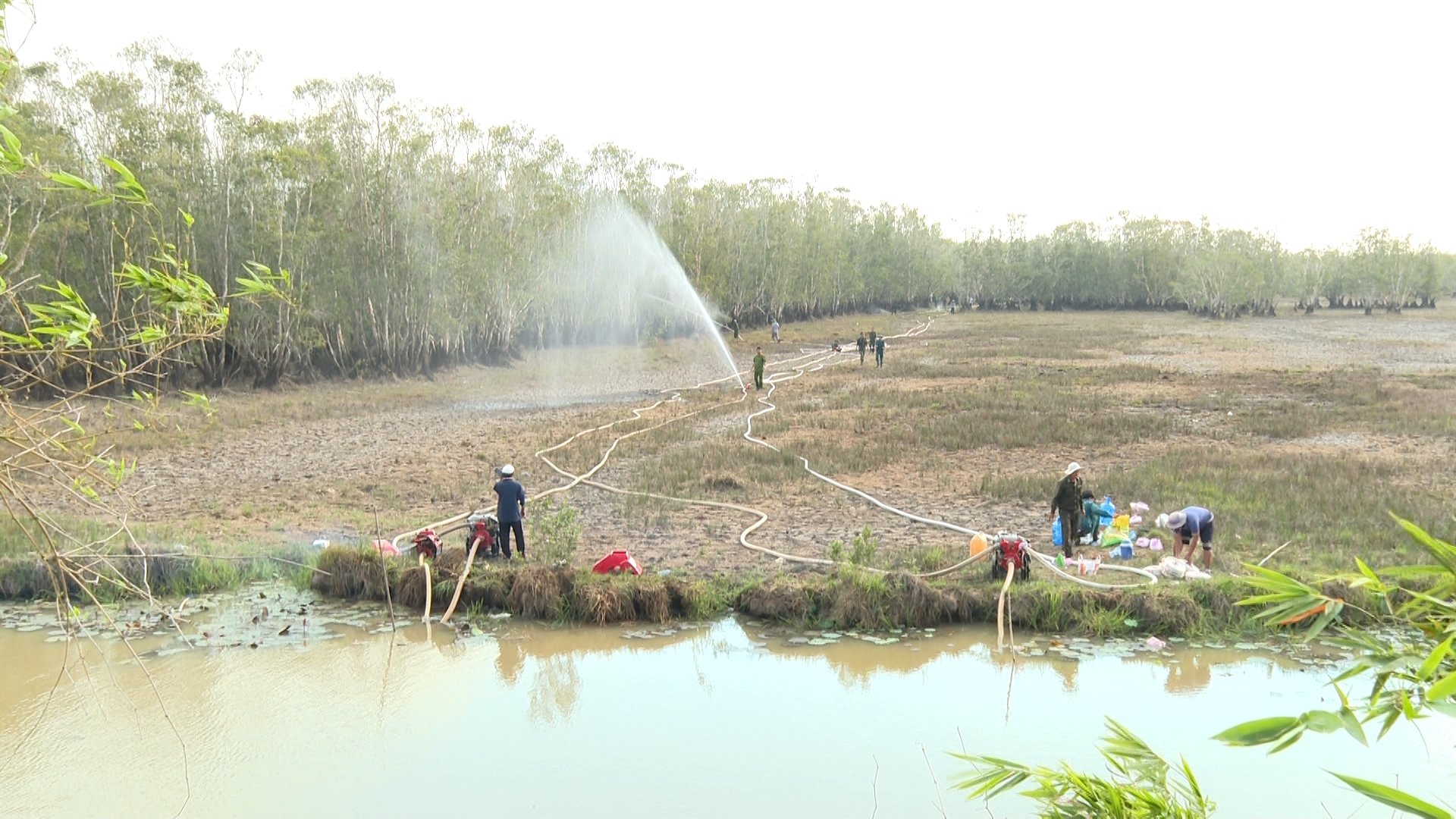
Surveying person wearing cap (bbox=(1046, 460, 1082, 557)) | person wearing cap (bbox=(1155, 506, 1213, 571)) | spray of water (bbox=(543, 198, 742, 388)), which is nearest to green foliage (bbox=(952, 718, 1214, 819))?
person wearing cap (bbox=(1155, 506, 1213, 571))

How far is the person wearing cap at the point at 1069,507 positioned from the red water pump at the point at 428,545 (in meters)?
7.44

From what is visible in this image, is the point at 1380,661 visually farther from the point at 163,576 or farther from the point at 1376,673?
the point at 163,576

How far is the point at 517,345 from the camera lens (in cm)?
4897

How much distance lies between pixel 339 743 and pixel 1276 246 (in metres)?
111

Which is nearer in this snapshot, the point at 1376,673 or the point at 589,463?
the point at 1376,673

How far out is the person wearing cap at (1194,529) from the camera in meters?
11.0

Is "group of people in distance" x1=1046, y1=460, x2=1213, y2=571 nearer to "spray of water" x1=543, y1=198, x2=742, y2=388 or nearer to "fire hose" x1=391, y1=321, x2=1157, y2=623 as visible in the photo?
"fire hose" x1=391, y1=321, x2=1157, y2=623

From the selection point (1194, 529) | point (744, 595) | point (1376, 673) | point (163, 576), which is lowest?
point (744, 595)

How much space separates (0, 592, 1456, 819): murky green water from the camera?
23.0ft

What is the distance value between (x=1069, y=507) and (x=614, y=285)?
134 ft

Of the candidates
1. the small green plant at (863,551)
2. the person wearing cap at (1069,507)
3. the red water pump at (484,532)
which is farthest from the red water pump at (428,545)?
the person wearing cap at (1069,507)

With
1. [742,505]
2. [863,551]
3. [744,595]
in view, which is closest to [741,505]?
[742,505]

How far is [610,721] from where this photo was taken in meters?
8.36

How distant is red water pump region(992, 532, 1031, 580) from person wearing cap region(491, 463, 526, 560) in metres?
5.41
